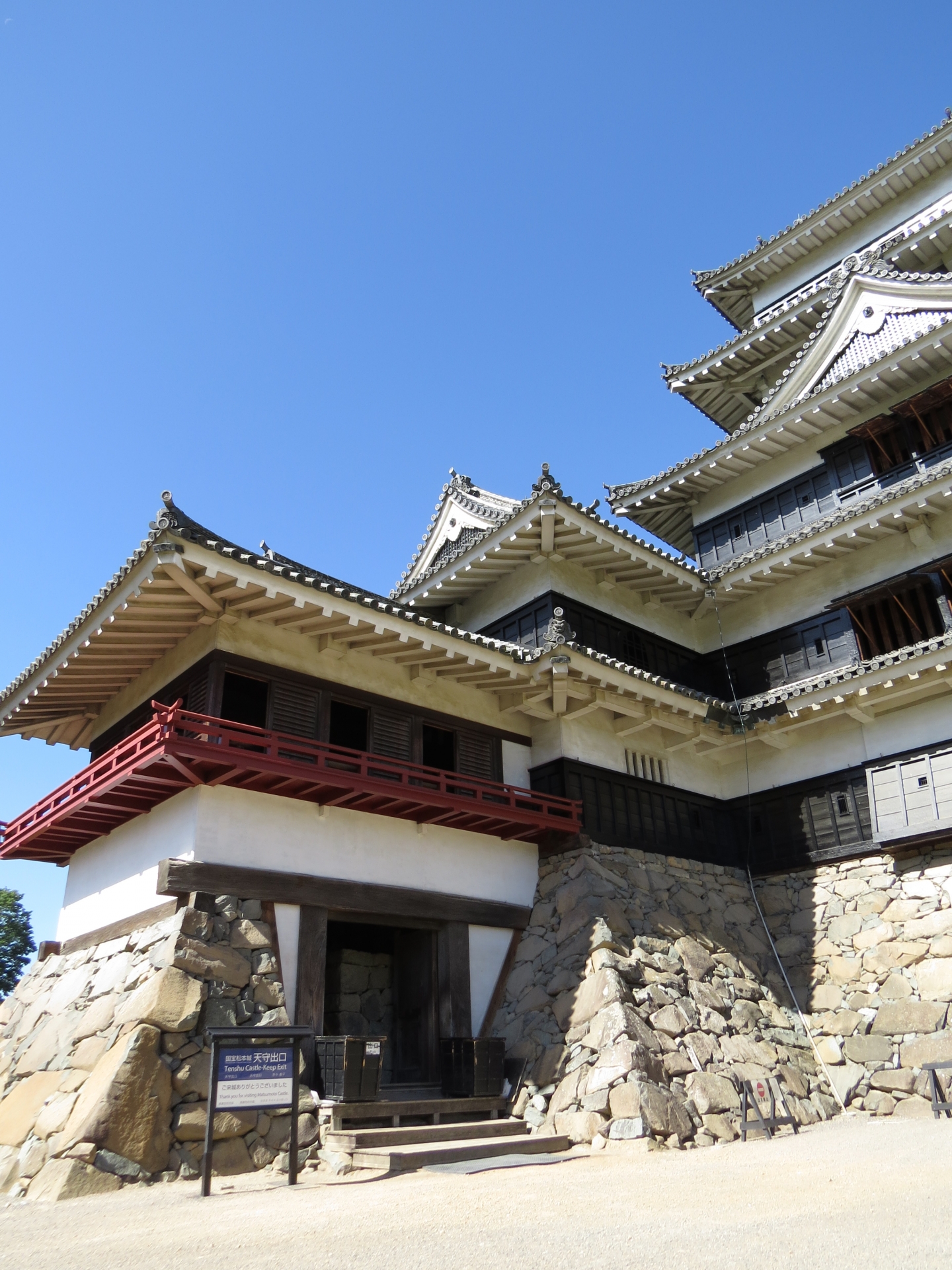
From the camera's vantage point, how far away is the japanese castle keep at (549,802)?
12250mm

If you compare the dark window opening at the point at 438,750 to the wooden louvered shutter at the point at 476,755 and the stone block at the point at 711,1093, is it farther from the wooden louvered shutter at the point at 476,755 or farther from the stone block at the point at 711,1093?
the stone block at the point at 711,1093

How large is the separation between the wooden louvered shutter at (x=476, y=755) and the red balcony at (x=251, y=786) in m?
0.46

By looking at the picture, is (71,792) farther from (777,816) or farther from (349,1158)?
(777,816)

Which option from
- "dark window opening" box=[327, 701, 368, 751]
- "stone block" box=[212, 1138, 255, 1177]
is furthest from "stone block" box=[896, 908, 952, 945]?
"stone block" box=[212, 1138, 255, 1177]

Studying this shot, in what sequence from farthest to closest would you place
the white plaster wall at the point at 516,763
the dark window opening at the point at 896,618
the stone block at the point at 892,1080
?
1. the dark window opening at the point at 896,618
2. the white plaster wall at the point at 516,763
3. the stone block at the point at 892,1080

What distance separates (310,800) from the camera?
46.3 ft

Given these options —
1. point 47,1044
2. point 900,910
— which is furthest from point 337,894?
point 900,910

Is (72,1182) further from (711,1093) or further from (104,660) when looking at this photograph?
(711,1093)

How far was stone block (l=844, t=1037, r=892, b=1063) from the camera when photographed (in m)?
15.1

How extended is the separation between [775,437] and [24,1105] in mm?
20015

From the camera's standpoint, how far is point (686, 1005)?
14336mm

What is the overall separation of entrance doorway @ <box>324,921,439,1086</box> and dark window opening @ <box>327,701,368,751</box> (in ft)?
10.8

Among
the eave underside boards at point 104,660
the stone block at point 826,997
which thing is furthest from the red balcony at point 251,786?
the stone block at point 826,997

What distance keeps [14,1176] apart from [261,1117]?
2.88m
